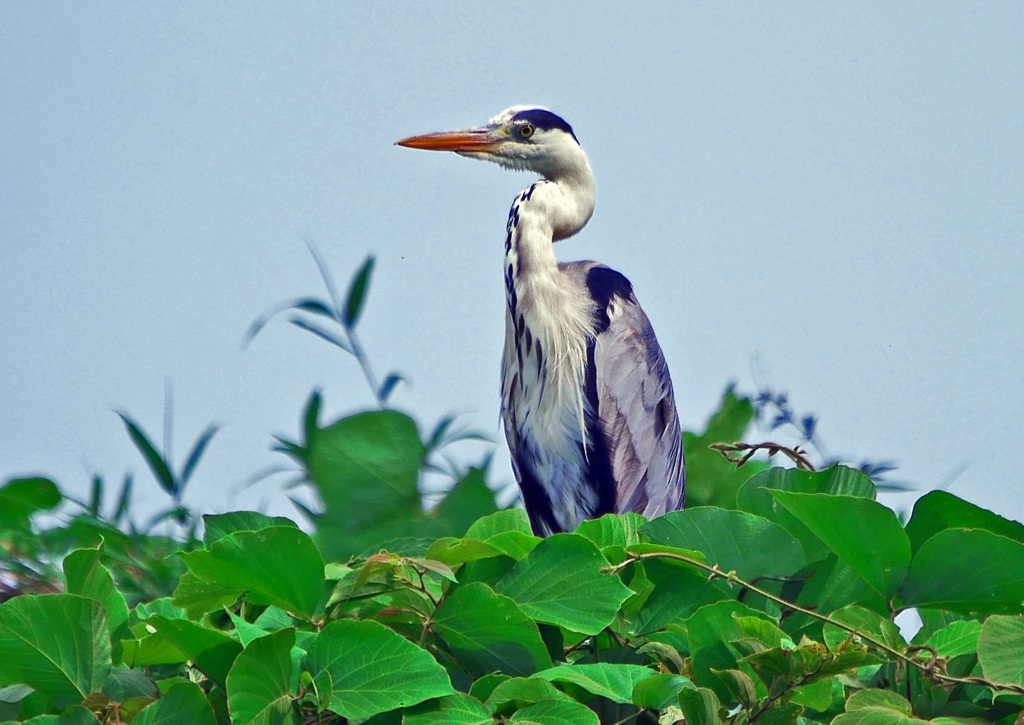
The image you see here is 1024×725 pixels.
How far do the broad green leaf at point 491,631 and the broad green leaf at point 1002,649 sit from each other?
0.28 metres

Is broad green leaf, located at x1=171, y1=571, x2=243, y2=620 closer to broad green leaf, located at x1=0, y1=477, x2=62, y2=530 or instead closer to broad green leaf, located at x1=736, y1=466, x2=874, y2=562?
broad green leaf, located at x1=736, y1=466, x2=874, y2=562

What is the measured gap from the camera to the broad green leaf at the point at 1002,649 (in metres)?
0.66

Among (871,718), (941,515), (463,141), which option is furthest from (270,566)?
(463,141)

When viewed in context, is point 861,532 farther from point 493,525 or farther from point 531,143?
point 531,143

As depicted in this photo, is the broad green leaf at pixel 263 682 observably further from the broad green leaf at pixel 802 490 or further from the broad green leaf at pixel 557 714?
the broad green leaf at pixel 802 490

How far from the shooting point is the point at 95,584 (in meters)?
0.78

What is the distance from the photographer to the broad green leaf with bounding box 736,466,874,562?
2.77 feet

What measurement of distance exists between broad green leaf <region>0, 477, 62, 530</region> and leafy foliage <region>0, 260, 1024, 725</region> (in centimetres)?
45

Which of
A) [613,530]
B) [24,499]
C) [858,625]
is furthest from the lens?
[24,499]

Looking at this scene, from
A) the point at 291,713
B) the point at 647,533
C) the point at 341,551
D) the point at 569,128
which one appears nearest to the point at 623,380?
the point at 569,128

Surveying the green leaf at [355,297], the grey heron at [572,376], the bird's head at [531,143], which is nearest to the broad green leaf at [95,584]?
the green leaf at [355,297]

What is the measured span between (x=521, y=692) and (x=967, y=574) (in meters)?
0.33

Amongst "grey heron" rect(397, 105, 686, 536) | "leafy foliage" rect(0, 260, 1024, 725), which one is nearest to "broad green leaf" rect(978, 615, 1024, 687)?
"leafy foliage" rect(0, 260, 1024, 725)

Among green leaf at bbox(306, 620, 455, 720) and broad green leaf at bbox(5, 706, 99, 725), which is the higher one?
green leaf at bbox(306, 620, 455, 720)
